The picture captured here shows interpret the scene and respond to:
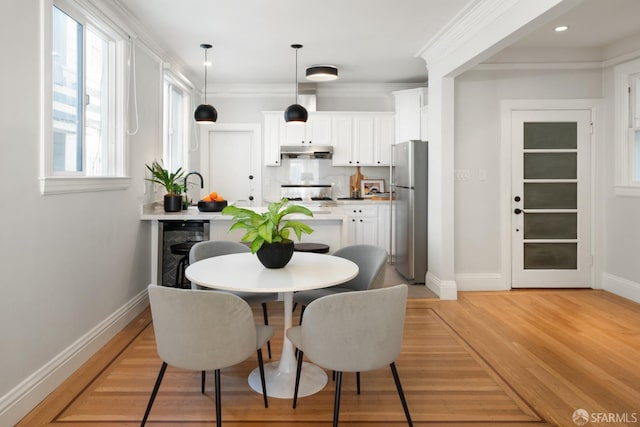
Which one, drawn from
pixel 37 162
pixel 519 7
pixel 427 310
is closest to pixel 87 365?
pixel 37 162

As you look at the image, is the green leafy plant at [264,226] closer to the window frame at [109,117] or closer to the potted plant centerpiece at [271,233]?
the potted plant centerpiece at [271,233]

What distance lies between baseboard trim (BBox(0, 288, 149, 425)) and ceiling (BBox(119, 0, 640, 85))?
2485mm

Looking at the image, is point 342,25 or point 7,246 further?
Answer: point 342,25

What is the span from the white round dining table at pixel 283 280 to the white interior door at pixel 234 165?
4019 millimetres

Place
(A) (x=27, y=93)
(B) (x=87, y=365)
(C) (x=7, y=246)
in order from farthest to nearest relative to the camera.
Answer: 1. (B) (x=87, y=365)
2. (A) (x=27, y=93)
3. (C) (x=7, y=246)

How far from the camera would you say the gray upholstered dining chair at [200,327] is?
1.96m

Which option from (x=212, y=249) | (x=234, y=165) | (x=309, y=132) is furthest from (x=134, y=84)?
(x=309, y=132)

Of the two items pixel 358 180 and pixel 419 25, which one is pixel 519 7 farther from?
pixel 358 180

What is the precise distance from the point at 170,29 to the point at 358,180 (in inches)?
143

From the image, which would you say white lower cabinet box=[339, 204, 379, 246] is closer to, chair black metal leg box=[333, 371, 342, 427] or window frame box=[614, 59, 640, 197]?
window frame box=[614, 59, 640, 197]

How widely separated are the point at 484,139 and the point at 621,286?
2033 mm

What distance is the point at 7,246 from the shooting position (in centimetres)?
221

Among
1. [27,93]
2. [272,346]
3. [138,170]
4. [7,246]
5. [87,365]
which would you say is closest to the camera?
[7,246]

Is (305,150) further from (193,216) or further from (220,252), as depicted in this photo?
(220,252)
